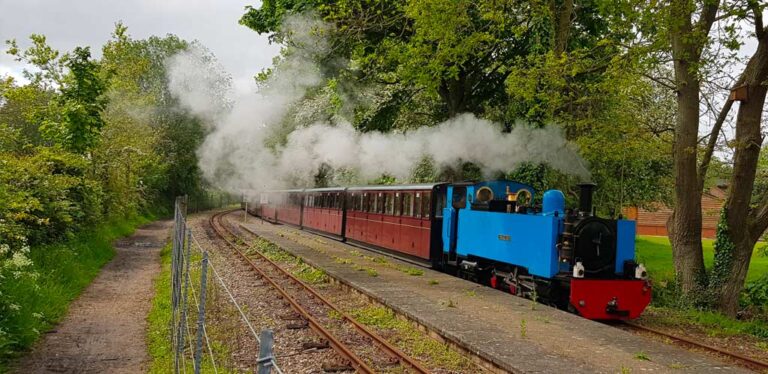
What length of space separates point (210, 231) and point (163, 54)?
32072 millimetres

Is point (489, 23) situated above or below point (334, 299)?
above

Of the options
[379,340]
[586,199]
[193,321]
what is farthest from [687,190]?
[193,321]

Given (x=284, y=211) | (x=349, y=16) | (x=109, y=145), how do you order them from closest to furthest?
1. (x=349, y=16)
2. (x=109, y=145)
3. (x=284, y=211)

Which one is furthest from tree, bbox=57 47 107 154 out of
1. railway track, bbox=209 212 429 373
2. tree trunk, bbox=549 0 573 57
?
tree trunk, bbox=549 0 573 57

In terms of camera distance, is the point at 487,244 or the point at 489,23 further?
the point at 489,23

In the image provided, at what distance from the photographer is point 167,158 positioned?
45344 mm

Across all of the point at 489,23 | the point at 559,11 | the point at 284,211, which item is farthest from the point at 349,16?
the point at 284,211

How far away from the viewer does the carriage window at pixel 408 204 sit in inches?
638

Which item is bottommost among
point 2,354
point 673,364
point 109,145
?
point 2,354

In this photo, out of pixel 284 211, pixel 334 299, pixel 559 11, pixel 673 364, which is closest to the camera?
pixel 673 364

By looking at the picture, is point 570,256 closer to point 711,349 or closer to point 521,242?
point 521,242

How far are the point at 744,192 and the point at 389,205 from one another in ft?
29.7

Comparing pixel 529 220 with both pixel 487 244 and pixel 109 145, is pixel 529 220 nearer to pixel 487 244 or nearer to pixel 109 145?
pixel 487 244

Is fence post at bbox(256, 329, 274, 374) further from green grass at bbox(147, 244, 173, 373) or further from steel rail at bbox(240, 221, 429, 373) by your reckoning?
green grass at bbox(147, 244, 173, 373)
